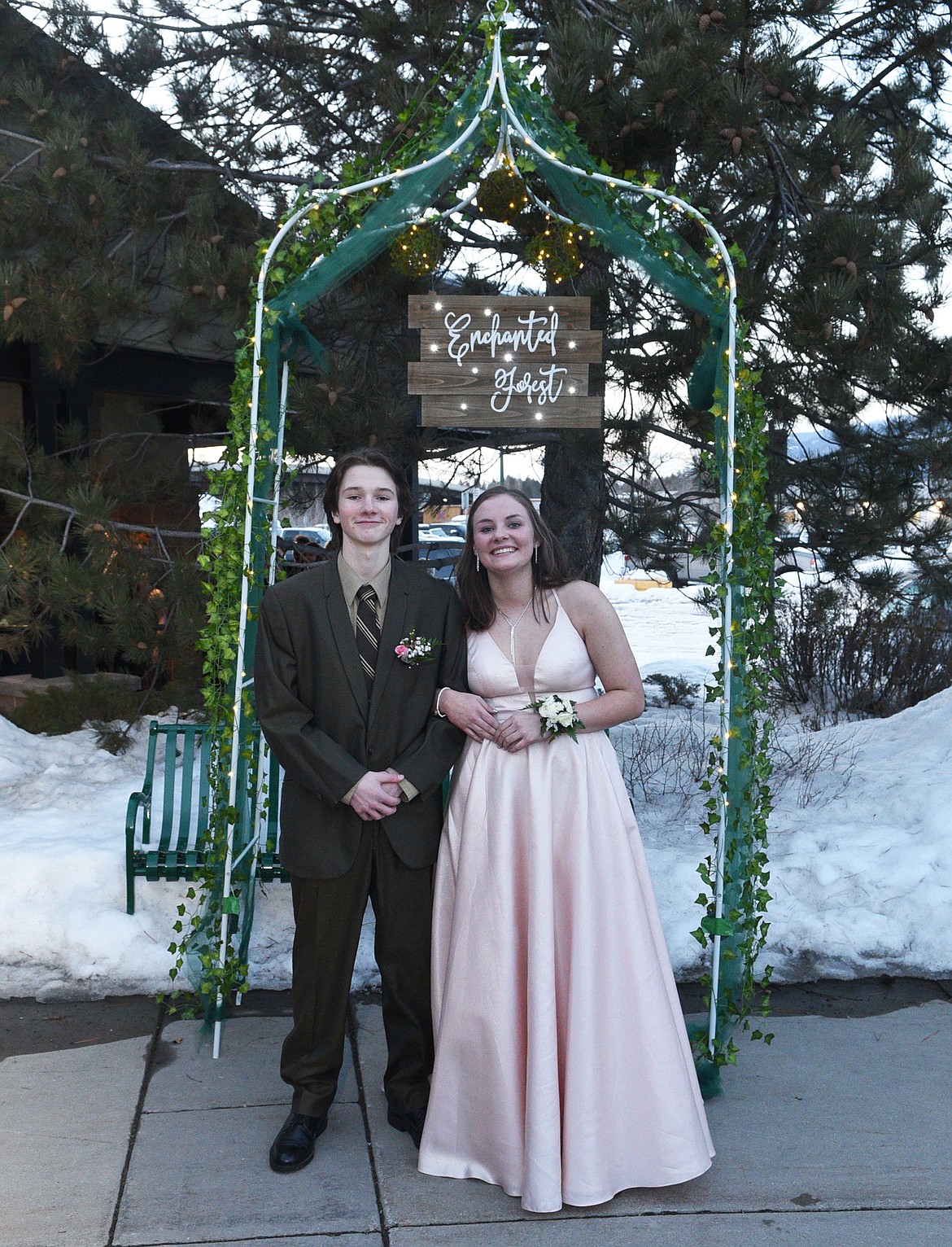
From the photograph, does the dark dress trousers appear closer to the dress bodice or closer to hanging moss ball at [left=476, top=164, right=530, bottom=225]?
the dress bodice

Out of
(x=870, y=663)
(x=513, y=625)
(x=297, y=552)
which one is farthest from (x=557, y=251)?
(x=870, y=663)

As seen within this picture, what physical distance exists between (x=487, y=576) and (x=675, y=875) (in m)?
2.26

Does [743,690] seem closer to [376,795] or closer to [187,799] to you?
[376,795]

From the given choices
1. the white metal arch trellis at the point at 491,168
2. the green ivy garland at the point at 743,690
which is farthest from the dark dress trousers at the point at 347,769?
the green ivy garland at the point at 743,690

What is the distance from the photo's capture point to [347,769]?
2.91m

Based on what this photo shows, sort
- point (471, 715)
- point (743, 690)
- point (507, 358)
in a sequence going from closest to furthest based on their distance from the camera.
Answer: point (471, 715) < point (743, 690) < point (507, 358)

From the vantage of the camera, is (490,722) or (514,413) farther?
(514,413)

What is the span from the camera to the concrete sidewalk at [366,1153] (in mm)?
2736

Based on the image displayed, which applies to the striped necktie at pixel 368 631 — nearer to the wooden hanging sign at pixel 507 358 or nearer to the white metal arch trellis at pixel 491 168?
the white metal arch trellis at pixel 491 168

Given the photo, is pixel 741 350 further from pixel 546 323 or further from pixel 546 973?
pixel 546 973

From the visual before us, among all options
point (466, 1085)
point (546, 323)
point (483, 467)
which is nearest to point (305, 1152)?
point (466, 1085)

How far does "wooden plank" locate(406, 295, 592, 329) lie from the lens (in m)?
3.87

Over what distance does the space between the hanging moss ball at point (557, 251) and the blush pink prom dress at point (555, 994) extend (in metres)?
1.90

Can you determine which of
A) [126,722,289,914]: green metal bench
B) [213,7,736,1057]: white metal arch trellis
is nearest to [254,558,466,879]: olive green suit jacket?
[213,7,736,1057]: white metal arch trellis
